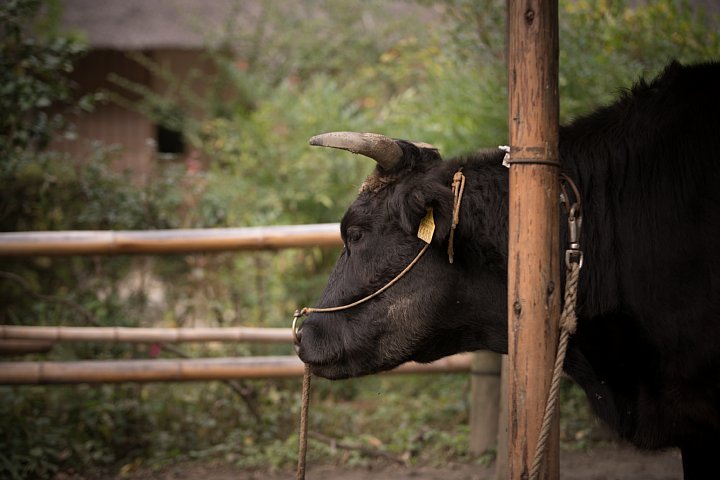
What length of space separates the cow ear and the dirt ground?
2358 mm

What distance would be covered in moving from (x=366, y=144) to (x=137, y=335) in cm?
270

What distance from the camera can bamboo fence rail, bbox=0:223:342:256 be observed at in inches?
173

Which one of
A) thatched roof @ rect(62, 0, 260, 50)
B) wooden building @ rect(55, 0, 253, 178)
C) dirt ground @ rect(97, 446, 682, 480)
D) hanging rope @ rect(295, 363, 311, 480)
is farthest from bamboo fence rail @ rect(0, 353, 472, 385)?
thatched roof @ rect(62, 0, 260, 50)

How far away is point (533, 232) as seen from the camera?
93.2 inches

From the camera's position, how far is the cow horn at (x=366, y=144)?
8.55ft

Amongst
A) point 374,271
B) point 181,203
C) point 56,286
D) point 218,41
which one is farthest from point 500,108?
point 218,41

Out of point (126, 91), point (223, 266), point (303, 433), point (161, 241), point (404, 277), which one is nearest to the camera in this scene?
point (404, 277)

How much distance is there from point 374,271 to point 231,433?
9.22 ft

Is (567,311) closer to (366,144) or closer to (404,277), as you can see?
(404,277)

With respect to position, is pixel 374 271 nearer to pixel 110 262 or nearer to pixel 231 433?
pixel 231 433

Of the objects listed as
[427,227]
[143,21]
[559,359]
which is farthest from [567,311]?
[143,21]

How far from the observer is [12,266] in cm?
531

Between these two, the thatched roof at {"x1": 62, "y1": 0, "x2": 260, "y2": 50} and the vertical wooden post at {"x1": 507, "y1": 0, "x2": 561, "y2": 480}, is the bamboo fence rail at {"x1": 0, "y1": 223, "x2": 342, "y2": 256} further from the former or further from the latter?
the thatched roof at {"x1": 62, "y1": 0, "x2": 260, "y2": 50}

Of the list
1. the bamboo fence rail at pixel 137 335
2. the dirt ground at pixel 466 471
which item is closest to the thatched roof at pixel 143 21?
the bamboo fence rail at pixel 137 335
